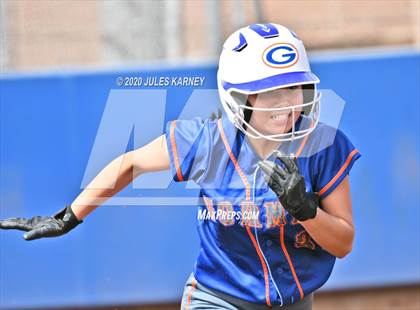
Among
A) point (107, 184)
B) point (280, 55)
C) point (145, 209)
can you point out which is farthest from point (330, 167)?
point (145, 209)

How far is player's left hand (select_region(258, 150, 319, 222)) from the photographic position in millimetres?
2768

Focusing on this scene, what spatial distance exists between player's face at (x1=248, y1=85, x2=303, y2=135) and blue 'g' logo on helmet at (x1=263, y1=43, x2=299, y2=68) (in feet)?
0.29

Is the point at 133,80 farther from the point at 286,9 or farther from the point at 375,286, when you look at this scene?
the point at 286,9

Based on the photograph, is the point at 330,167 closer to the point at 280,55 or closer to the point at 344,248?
the point at 344,248

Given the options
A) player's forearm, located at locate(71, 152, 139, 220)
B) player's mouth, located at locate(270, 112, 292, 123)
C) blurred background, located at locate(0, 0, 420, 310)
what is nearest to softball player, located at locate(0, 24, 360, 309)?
player's mouth, located at locate(270, 112, 292, 123)

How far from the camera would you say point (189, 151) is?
3.11 meters

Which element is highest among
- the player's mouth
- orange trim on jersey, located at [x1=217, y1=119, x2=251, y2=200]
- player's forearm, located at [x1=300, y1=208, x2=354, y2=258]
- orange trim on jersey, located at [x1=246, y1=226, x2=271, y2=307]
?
the player's mouth

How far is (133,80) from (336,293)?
190 cm

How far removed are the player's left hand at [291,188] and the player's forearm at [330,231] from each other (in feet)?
0.18

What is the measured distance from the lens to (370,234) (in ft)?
17.8

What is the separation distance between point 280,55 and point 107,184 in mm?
821

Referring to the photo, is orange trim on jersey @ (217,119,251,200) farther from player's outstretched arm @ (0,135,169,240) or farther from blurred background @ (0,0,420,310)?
blurred background @ (0,0,420,310)

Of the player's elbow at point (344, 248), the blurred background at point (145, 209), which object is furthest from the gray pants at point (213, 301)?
the blurred background at point (145, 209)

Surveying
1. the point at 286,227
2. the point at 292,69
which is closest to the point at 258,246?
the point at 286,227
